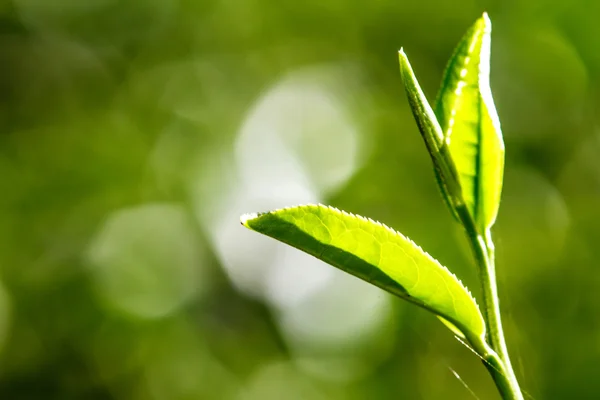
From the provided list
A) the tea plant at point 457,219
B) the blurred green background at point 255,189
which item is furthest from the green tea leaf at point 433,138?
the blurred green background at point 255,189

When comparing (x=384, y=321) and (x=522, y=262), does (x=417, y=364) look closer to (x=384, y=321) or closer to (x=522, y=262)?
(x=384, y=321)

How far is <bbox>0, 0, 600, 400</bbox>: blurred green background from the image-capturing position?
3023 millimetres

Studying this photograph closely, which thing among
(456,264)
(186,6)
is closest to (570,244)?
(456,264)

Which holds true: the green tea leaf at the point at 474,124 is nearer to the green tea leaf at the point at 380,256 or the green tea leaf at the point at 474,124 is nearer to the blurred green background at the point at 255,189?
the green tea leaf at the point at 380,256

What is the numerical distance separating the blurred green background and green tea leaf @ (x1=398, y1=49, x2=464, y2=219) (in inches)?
85.3

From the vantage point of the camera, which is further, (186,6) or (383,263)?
(186,6)

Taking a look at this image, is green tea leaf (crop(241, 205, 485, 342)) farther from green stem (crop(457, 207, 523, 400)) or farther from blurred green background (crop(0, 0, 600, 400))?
blurred green background (crop(0, 0, 600, 400))

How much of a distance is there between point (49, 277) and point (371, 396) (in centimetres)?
163

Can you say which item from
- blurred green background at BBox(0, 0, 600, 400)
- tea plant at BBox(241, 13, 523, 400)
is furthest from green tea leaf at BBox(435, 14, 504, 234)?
blurred green background at BBox(0, 0, 600, 400)

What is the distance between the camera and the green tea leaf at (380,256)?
2.17 ft

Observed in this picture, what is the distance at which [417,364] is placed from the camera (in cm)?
302

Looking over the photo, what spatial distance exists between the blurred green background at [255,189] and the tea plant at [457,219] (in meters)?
2.17

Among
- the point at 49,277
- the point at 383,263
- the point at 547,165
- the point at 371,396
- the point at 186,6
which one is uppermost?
the point at 186,6

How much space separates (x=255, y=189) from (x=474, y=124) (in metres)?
3.03
